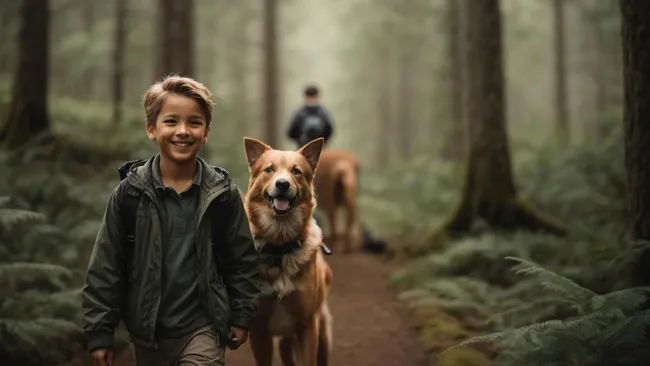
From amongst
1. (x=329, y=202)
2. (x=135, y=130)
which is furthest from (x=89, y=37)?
(x=329, y=202)

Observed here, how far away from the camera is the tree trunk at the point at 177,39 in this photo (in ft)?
35.2

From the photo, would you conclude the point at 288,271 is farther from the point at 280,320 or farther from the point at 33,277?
the point at 33,277

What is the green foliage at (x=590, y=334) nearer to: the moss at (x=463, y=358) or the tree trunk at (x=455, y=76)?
the moss at (x=463, y=358)

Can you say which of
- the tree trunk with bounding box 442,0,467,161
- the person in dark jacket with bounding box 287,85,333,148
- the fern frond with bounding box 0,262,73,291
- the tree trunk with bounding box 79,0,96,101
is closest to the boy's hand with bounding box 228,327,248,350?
the fern frond with bounding box 0,262,73,291

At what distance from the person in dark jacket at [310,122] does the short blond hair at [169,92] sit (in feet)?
21.0

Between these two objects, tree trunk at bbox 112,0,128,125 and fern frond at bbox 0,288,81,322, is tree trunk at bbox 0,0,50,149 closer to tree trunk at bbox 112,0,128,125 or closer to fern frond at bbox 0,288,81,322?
tree trunk at bbox 112,0,128,125

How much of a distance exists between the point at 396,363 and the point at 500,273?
297 cm

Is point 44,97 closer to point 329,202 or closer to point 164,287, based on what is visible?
point 329,202

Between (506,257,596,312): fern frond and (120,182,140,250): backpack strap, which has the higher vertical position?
(120,182,140,250): backpack strap

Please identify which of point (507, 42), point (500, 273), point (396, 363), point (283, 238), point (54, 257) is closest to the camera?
point (283, 238)

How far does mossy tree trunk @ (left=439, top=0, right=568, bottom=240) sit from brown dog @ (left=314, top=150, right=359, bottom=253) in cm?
187

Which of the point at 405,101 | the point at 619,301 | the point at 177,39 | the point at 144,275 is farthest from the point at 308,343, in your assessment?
the point at 405,101

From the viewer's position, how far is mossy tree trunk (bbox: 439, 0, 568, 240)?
31.6 ft

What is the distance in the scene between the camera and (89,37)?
20.5 meters
